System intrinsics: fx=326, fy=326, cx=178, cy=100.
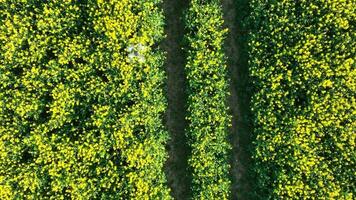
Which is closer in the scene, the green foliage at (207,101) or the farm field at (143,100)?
the farm field at (143,100)

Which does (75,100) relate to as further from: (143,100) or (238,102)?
(238,102)

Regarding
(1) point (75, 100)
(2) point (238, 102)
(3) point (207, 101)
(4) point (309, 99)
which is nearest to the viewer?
(4) point (309, 99)

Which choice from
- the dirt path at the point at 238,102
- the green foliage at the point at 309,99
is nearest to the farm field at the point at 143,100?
the green foliage at the point at 309,99

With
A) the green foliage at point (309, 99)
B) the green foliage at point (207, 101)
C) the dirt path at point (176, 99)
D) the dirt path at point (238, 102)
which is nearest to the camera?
the green foliage at point (309, 99)

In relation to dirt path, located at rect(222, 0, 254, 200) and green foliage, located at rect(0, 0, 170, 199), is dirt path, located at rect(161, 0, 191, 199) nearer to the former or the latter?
green foliage, located at rect(0, 0, 170, 199)

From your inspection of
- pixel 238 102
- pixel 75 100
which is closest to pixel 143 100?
pixel 75 100

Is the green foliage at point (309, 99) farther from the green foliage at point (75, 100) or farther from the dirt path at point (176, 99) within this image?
the green foliage at point (75, 100)

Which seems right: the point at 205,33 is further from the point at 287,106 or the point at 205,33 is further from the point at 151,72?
the point at 287,106
